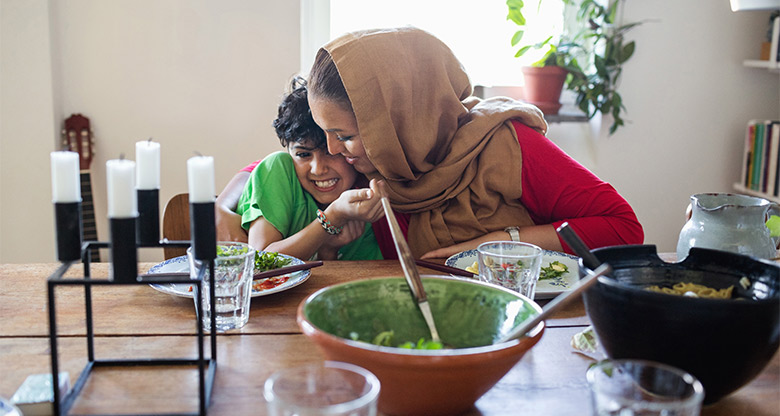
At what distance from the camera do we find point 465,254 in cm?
144

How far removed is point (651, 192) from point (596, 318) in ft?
8.61

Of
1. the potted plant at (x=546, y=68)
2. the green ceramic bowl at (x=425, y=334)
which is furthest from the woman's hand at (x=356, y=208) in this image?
the potted plant at (x=546, y=68)

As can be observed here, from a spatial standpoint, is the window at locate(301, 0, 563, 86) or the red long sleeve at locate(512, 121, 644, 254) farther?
the window at locate(301, 0, 563, 86)

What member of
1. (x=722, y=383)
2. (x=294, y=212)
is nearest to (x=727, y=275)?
(x=722, y=383)

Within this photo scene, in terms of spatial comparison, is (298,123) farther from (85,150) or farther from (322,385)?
(85,150)

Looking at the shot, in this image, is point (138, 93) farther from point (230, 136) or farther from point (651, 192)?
point (651, 192)

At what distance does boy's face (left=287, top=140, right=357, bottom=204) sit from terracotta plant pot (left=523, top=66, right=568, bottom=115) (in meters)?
1.45

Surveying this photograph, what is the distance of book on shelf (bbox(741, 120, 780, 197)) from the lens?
2.97 m

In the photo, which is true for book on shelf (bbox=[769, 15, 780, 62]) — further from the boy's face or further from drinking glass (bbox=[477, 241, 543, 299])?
drinking glass (bbox=[477, 241, 543, 299])

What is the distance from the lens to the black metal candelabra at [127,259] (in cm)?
76

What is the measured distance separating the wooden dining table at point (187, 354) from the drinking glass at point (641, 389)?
0.13m

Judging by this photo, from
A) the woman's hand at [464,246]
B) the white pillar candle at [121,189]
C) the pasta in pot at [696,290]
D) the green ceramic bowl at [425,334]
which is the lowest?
the woman's hand at [464,246]

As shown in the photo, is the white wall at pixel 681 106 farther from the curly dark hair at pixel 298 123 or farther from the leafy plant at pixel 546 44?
the curly dark hair at pixel 298 123

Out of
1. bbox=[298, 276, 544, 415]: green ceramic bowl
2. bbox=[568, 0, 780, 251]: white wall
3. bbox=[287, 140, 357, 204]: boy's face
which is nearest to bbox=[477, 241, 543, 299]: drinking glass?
bbox=[298, 276, 544, 415]: green ceramic bowl
